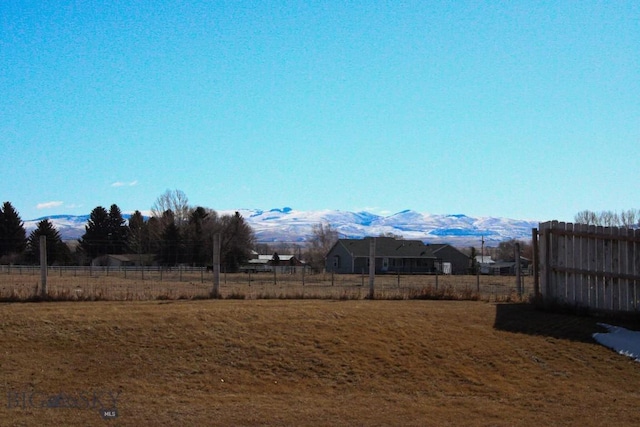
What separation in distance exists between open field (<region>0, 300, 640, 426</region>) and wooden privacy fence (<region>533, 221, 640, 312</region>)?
146cm

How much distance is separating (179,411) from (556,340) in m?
7.74

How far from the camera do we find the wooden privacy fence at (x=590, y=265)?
48.7 feet

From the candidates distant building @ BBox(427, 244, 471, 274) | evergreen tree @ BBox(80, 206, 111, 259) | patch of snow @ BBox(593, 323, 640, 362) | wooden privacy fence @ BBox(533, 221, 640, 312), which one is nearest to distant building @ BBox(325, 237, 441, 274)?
distant building @ BBox(427, 244, 471, 274)

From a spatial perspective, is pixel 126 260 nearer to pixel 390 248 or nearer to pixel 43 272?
pixel 43 272

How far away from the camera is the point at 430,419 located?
28.6 ft

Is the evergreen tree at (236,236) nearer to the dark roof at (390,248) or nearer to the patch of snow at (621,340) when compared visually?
the dark roof at (390,248)

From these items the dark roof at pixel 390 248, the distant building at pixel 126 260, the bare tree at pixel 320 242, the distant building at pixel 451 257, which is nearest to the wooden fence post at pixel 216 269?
the distant building at pixel 126 260

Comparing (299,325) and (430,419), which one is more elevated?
(299,325)

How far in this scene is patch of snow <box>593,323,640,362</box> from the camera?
12109 millimetres

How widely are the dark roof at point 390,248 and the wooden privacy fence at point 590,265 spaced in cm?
6566

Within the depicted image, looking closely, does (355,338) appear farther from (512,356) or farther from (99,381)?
(99,381)

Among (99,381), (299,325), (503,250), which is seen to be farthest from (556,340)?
(503,250)

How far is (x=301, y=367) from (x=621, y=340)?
6485mm

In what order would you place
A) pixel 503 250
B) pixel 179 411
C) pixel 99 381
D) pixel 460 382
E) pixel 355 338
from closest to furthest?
1. pixel 179 411
2. pixel 99 381
3. pixel 460 382
4. pixel 355 338
5. pixel 503 250
